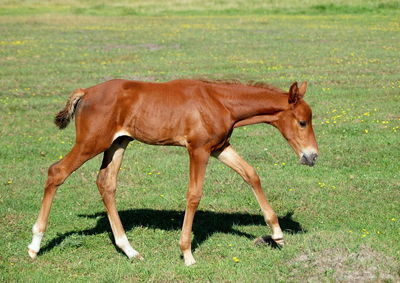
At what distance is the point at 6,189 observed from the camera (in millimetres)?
10914

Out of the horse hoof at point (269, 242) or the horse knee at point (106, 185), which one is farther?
the horse knee at point (106, 185)

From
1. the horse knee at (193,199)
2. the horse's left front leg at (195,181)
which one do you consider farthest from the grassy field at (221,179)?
the horse knee at (193,199)

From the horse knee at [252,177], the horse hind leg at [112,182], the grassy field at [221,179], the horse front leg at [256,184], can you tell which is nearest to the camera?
the grassy field at [221,179]

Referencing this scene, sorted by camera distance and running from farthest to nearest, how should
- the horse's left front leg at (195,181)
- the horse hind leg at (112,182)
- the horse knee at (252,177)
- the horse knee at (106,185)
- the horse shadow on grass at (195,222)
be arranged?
1. the horse shadow on grass at (195,222)
2. the horse knee at (106,185)
3. the horse hind leg at (112,182)
4. the horse knee at (252,177)
5. the horse's left front leg at (195,181)

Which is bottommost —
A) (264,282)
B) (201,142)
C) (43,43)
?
(43,43)

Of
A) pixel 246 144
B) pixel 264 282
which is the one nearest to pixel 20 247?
pixel 264 282

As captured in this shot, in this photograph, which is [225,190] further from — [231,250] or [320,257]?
[320,257]

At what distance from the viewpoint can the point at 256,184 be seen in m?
8.09

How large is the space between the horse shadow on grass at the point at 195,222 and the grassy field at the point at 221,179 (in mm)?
29

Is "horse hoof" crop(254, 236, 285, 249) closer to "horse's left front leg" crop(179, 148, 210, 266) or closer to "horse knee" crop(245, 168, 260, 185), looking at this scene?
"horse knee" crop(245, 168, 260, 185)

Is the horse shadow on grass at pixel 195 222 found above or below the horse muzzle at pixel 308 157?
below

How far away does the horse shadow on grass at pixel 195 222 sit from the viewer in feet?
29.0

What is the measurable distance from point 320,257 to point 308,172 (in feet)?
16.1

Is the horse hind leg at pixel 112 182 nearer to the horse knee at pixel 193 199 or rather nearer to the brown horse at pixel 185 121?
the brown horse at pixel 185 121
